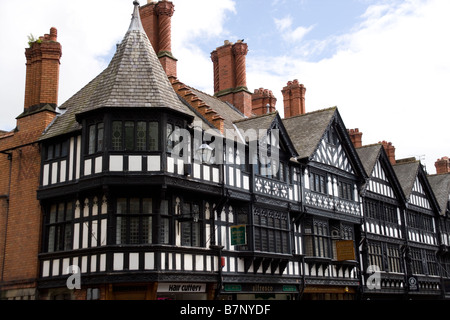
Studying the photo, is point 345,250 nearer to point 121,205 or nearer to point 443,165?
point 121,205

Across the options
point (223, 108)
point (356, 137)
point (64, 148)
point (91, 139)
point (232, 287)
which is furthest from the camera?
point (356, 137)

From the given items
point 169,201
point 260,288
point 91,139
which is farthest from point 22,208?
point 260,288

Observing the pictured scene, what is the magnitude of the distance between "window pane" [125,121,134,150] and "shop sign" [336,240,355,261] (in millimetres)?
12556

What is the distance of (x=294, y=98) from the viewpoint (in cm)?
3384

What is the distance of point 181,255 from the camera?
749 inches

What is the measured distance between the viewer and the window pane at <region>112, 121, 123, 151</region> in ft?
61.7

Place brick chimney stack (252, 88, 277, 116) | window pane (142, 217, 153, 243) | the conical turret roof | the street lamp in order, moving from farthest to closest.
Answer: brick chimney stack (252, 88, 277, 116) < the street lamp < the conical turret roof < window pane (142, 217, 153, 243)

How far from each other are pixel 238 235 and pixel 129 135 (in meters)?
5.57

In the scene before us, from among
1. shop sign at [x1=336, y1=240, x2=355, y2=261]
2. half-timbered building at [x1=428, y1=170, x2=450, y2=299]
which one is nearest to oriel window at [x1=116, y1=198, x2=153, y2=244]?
shop sign at [x1=336, y1=240, x2=355, y2=261]

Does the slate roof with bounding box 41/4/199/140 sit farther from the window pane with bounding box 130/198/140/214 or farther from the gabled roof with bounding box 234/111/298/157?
the gabled roof with bounding box 234/111/298/157

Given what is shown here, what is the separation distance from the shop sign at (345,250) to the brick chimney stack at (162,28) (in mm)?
11054

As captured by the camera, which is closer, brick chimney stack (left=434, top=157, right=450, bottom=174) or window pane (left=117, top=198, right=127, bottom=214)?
window pane (left=117, top=198, right=127, bottom=214)
